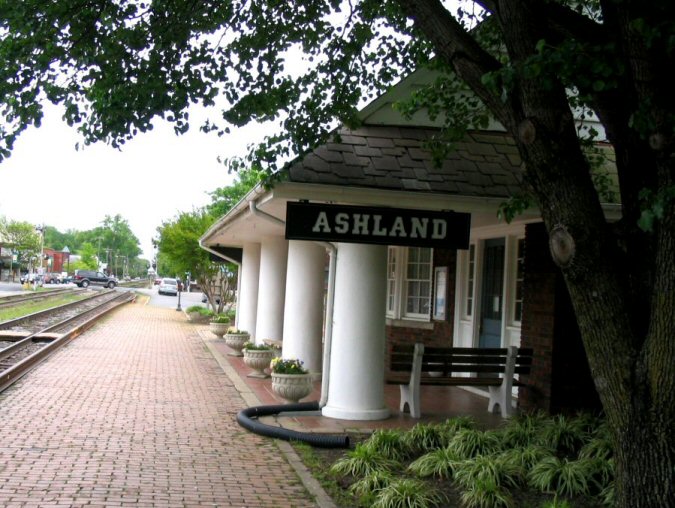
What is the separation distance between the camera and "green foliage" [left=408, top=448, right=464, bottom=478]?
658cm

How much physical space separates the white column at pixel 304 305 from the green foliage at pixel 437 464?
19.5 ft

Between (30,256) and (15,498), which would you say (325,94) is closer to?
(15,498)

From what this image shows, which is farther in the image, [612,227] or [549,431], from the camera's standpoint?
[549,431]

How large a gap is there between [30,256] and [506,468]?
9523 centimetres

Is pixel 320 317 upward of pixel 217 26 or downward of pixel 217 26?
downward

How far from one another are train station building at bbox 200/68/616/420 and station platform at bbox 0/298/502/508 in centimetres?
80

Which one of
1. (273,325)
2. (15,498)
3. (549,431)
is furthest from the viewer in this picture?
(273,325)

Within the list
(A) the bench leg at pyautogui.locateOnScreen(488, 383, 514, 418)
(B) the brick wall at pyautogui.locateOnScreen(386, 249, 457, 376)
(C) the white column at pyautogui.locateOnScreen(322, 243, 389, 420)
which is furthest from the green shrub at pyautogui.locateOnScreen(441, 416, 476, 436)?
(B) the brick wall at pyautogui.locateOnScreen(386, 249, 457, 376)

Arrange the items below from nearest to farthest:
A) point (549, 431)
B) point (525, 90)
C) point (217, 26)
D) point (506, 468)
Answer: point (525, 90) → point (506, 468) → point (549, 431) → point (217, 26)

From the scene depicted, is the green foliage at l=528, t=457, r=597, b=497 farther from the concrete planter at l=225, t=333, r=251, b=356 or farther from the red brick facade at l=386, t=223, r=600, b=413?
the concrete planter at l=225, t=333, r=251, b=356

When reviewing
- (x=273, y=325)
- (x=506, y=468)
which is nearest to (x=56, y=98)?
(x=506, y=468)

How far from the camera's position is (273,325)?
16.2 metres

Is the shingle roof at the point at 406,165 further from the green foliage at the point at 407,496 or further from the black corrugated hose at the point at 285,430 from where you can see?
the green foliage at the point at 407,496

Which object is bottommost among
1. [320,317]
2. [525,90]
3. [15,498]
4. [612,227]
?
[15,498]
